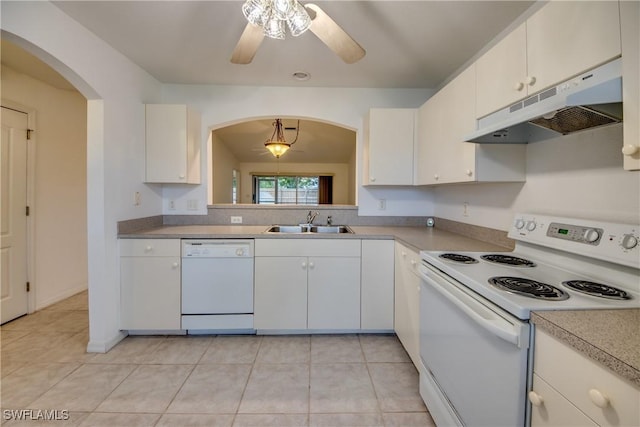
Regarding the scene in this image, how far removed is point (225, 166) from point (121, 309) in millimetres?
4458

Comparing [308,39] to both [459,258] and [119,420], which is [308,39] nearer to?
[459,258]

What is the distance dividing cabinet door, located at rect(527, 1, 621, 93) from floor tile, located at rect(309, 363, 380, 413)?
181 centimetres

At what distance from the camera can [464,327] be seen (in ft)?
3.79

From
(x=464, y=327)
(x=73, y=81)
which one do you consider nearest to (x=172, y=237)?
(x=73, y=81)

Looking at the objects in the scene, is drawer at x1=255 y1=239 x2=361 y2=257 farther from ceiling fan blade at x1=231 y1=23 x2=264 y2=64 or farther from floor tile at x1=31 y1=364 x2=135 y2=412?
ceiling fan blade at x1=231 y1=23 x2=264 y2=64

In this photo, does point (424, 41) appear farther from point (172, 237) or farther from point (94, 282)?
point (94, 282)

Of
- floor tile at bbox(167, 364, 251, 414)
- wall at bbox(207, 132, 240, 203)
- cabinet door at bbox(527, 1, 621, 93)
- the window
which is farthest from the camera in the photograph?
the window

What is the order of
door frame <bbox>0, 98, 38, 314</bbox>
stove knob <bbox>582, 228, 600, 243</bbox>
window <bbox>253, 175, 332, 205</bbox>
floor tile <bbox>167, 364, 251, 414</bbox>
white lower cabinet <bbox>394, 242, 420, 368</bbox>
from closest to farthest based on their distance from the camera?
stove knob <bbox>582, 228, 600, 243</bbox>
floor tile <bbox>167, 364, 251, 414</bbox>
white lower cabinet <bbox>394, 242, 420, 368</bbox>
door frame <bbox>0, 98, 38, 314</bbox>
window <bbox>253, 175, 332, 205</bbox>

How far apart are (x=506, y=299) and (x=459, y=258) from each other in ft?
1.90

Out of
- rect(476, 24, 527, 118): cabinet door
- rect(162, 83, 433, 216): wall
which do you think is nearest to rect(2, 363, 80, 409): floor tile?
rect(162, 83, 433, 216): wall

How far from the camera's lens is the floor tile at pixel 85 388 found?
5.31 feet

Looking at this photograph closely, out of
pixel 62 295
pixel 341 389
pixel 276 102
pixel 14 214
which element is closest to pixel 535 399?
pixel 341 389

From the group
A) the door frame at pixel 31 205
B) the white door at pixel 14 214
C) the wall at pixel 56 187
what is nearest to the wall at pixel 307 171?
the wall at pixel 56 187

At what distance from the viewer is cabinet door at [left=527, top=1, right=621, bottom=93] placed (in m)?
0.95
